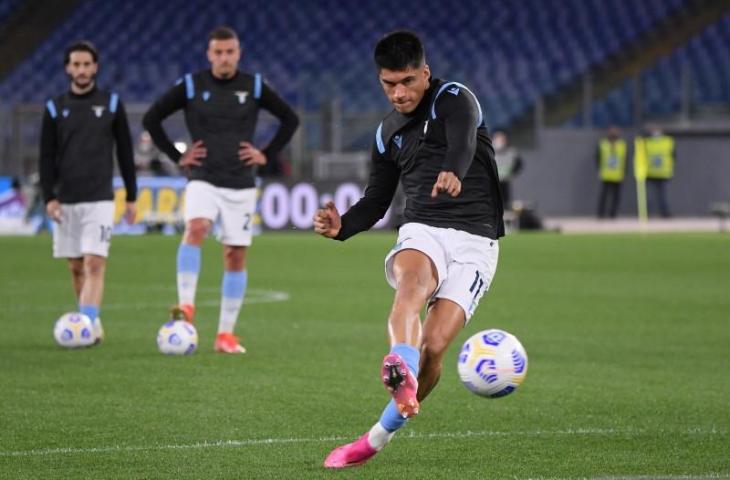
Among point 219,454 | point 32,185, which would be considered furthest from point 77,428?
point 32,185

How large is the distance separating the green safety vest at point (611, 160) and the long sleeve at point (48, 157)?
72.8ft

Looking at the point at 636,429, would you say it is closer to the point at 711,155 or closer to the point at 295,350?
the point at 295,350

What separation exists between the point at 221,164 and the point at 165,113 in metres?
0.60

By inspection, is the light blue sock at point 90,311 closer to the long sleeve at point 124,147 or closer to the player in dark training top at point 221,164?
the player in dark training top at point 221,164

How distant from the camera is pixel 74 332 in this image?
1017cm

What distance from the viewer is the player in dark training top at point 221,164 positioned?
10.2 m

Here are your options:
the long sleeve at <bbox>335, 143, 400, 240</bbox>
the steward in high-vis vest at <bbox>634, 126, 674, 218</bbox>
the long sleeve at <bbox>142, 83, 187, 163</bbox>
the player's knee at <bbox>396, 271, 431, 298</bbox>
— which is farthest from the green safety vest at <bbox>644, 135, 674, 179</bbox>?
the player's knee at <bbox>396, 271, 431, 298</bbox>

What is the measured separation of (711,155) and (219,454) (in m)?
28.4

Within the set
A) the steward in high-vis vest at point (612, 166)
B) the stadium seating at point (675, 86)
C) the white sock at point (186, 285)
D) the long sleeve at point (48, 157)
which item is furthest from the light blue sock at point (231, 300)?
the stadium seating at point (675, 86)

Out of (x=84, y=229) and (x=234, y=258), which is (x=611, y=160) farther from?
(x=84, y=229)

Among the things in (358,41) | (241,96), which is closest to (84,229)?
(241,96)

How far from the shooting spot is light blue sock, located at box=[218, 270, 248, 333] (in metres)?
10.2

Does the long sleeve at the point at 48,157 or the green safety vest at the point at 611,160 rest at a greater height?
the long sleeve at the point at 48,157

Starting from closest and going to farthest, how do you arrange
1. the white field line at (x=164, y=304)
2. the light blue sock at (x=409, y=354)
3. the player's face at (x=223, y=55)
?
the light blue sock at (x=409, y=354) → the player's face at (x=223, y=55) → the white field line at (x=164, y=304)
